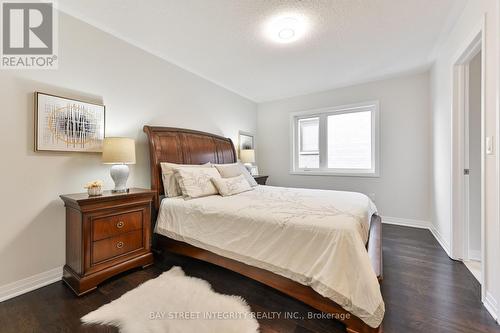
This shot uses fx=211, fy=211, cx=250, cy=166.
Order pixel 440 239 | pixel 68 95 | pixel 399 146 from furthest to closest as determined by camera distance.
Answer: pixel 399 146 < pixel 440 239 < pixel 68 95

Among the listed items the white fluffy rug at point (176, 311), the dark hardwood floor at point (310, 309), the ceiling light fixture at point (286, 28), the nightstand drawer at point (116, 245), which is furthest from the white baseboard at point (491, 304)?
the nightstand drawer at point (116, 245)

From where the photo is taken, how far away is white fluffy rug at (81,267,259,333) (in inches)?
55.4

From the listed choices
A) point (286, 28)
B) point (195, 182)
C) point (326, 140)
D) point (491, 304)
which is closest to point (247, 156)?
point (326, 140)

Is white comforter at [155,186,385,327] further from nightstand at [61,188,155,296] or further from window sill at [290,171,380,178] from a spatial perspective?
window sill at [290,171,380,178]

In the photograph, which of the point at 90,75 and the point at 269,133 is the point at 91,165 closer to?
the point at 90,75

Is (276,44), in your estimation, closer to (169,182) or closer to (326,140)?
(169,182)

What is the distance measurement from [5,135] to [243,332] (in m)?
2.43

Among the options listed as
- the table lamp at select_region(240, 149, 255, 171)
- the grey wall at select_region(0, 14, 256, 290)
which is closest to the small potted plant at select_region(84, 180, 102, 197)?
the grey wall at select_region(0, 14, 256, 290)

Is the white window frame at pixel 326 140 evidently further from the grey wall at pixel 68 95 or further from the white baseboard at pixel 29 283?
the white baseboard at pixel 29 283

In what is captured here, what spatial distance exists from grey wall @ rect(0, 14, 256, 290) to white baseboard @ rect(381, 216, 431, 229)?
4009mm

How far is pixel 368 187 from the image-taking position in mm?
3945

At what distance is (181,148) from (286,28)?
2.01 metres

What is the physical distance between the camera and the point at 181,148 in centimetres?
305

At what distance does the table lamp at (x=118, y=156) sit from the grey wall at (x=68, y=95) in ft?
0.99
